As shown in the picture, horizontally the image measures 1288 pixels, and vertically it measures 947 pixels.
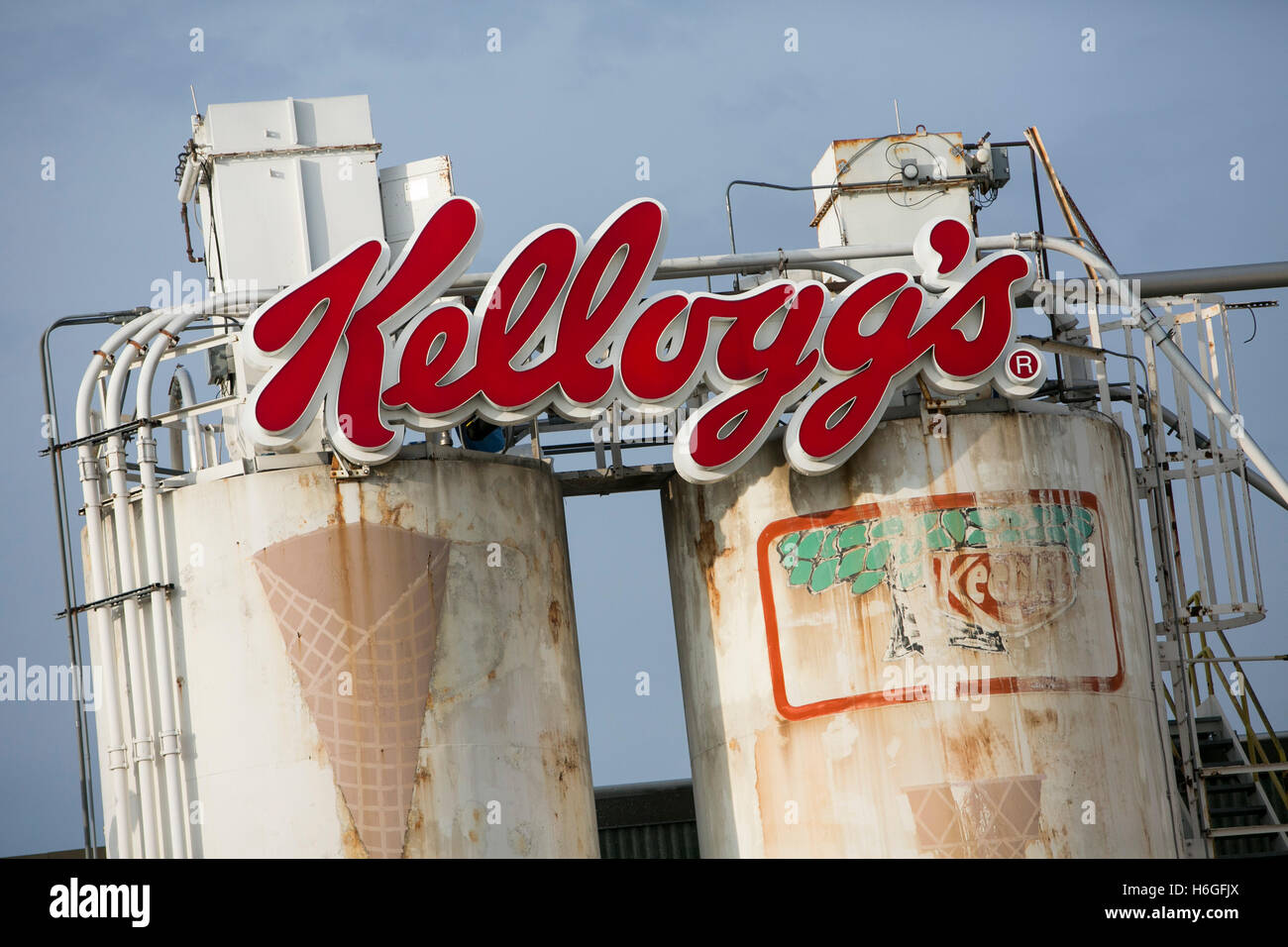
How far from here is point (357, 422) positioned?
24.0 m

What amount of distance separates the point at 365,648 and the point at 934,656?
705cm

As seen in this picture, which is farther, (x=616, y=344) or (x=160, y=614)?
(x=616, y=344)

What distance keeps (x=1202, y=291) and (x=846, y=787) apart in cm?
975

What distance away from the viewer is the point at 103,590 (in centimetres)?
2455

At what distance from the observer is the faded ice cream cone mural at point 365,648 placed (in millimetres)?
23500

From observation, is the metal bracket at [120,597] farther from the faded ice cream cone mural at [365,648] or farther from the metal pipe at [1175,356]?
the metal pipe at [1175,356]

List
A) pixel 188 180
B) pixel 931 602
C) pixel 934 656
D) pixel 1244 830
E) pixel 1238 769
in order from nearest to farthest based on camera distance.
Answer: pixel 934 656 → pixel 931 602 → pixel 1244 830 → pixel 1238 769 → pixel 188 180

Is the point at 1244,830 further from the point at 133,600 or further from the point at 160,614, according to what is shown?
the point at 133,600

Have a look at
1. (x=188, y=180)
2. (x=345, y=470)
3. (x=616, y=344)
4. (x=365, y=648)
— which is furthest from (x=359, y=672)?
(x=188, y=180)

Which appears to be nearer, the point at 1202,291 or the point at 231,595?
the point at 231,595

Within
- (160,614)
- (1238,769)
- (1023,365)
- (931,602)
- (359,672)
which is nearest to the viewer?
(359,672)

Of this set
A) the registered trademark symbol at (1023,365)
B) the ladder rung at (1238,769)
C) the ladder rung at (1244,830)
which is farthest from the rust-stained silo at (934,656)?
the ladder rung at (1238,769)

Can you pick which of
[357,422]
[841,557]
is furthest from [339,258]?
[841,557]
